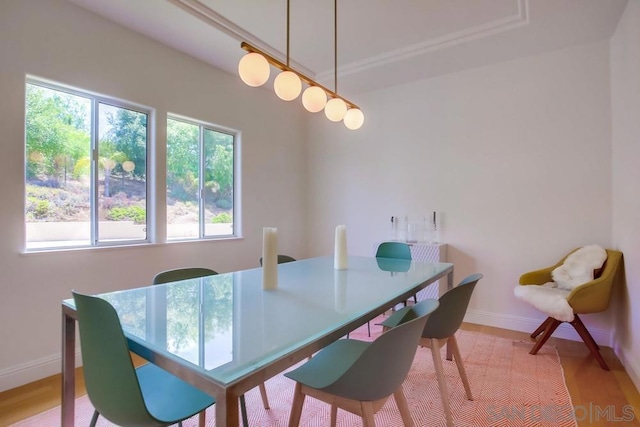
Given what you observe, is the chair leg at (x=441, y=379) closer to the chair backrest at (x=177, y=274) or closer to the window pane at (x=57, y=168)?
the chair backrest at (x=177, y=274)

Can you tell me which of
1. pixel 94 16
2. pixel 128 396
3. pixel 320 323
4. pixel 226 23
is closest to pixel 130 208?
pixel 94 16

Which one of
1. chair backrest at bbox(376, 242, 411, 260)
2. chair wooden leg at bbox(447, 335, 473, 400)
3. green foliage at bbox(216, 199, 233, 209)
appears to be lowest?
chair wooden leg at bbox(447, 335, 473, 400)

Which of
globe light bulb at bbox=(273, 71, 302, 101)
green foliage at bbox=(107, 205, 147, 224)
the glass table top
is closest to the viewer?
the glass table top

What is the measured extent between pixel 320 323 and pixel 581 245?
3051 millimetres

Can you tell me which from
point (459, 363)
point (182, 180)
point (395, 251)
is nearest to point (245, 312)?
point (459, 363)

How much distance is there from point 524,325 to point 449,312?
2141mm

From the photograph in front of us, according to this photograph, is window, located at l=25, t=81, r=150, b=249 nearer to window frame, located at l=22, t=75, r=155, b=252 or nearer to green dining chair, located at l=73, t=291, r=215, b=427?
window frame, located at l=22, t=75, r=155, b=252

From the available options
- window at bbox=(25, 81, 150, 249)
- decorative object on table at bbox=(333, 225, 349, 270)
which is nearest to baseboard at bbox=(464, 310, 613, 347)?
decorative object on table at bbox=(333, 225, 349, 270)

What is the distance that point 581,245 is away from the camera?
300cm

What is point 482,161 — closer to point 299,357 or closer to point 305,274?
point 305,274

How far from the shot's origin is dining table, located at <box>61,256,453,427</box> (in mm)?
829

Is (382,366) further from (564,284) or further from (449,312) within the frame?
(564,284)

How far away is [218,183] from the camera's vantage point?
12.0ft

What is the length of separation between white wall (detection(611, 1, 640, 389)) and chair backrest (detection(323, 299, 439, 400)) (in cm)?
213
